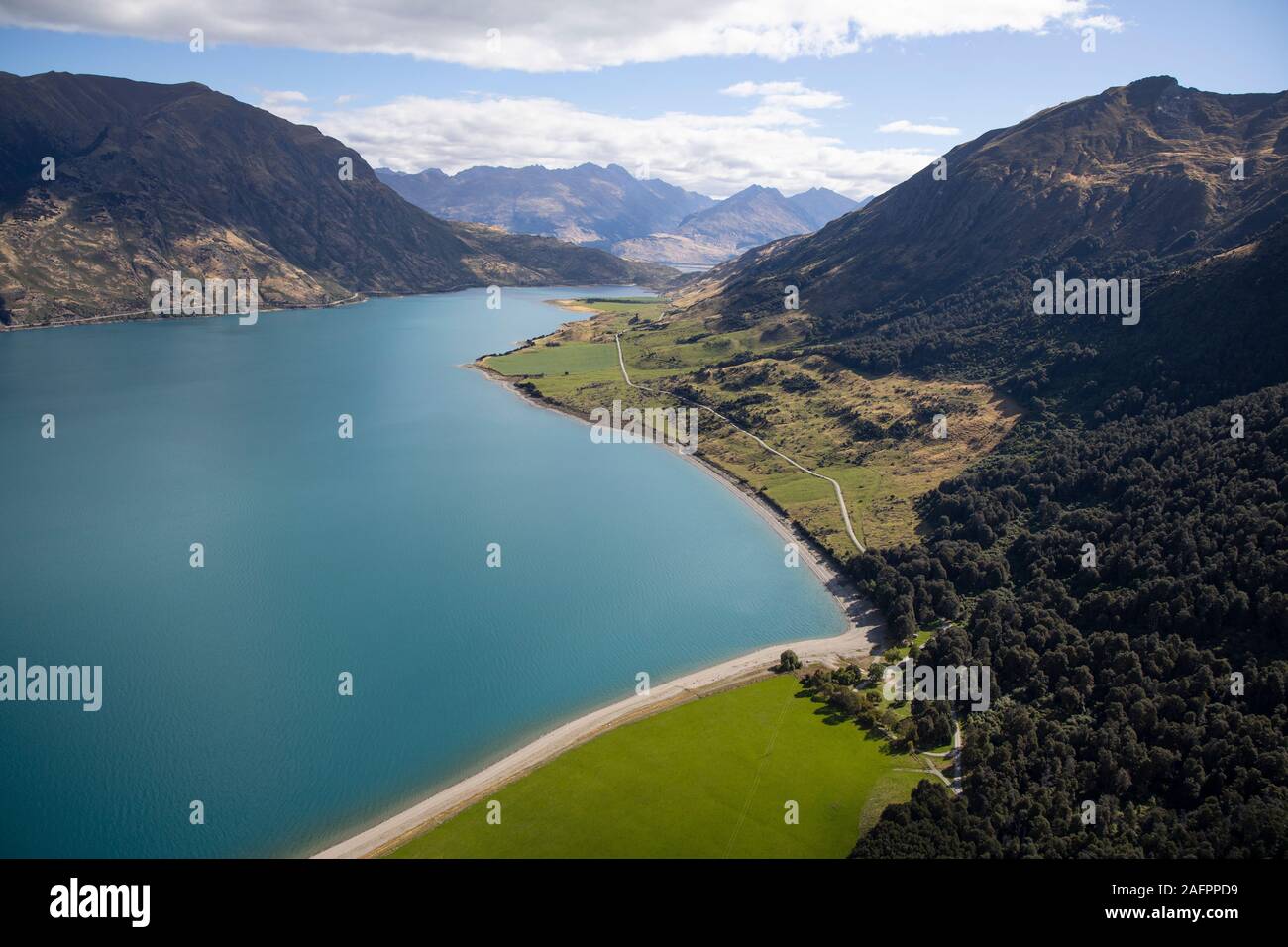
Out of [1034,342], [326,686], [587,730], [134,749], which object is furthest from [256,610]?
[1034,342]

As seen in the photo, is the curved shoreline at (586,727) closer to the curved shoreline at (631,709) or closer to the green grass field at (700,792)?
the curved shoreline at (631,709)

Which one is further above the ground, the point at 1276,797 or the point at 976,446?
the point at 976,446

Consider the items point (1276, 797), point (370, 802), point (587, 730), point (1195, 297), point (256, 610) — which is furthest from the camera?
point (1195, 297)

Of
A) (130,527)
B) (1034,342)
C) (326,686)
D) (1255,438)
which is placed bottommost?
(326,686)

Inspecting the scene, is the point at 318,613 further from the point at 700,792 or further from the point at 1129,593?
the point at 1129,593

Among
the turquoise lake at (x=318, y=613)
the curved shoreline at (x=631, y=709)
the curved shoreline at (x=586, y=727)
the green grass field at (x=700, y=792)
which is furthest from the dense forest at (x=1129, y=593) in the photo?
the turquoise lake at (x=318, y=613)

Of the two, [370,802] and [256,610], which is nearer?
[370,802]

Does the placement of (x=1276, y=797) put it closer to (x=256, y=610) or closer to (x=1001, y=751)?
(x=1001, y=751)
